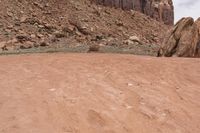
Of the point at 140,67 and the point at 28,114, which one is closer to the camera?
the point at 28,114

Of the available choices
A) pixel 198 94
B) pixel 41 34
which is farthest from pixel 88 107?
pixel 41 34

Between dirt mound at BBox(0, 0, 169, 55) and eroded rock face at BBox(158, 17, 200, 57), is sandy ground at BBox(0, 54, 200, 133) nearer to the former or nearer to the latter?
eroded rock face at BBox(158, 17, 200, 57)

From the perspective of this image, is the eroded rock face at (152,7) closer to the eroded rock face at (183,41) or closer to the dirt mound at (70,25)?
the dirt mound at (70,25)

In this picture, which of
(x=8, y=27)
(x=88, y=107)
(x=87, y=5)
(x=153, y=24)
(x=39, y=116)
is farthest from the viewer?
(x=153, y=24)

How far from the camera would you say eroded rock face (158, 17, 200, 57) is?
61.3 ft

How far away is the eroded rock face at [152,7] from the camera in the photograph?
44156 millimetres

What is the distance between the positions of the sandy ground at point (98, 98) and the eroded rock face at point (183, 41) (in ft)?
23.1

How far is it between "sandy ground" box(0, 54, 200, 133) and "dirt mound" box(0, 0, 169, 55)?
51.4 ft

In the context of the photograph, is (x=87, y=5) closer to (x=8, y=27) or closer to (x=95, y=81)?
(x=8, y=27)

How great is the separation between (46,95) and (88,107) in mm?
956

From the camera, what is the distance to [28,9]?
35.8 meters

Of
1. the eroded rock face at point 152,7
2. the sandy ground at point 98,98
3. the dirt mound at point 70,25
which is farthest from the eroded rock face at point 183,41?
the eroded rock face at point 152,7

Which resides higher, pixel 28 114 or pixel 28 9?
pixel 28 9

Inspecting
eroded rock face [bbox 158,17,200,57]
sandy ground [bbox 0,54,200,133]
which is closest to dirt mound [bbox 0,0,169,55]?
eroded rock face [bbox 158,17,200,57]
